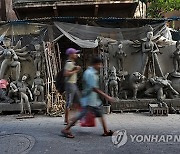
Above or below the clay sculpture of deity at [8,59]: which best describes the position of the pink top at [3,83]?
below

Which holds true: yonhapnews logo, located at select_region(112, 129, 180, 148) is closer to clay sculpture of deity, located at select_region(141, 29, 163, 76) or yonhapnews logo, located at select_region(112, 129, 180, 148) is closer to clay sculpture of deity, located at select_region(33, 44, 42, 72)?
clay sculpture of deity, located at select_region(141, 29, 163, 76)

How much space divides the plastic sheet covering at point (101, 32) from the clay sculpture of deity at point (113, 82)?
6.38ft

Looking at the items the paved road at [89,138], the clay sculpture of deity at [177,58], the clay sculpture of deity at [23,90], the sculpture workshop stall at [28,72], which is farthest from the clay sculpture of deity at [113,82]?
the clay sculpture of deity at [23,90]

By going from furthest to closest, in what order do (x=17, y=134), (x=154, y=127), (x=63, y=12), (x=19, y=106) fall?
(x=63, y=12)
(x=19, y=106)
(x=154, y=127)
(x=17, y=134)

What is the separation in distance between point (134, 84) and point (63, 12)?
6224mm

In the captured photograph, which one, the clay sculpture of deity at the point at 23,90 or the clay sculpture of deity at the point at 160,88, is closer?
the clay sculpture of deity at the point at 23,90

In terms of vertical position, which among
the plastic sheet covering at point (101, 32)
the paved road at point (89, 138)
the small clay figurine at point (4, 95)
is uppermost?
the plastic sheet covering at point (101, 32)

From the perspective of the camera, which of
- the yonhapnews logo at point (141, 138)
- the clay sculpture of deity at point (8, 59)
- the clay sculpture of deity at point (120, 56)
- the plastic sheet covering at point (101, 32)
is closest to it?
the yonhapnews logo at point (141, 138)

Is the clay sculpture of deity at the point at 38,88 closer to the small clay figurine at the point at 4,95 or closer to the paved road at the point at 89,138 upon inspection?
the small clay figurine at the point at 4,95

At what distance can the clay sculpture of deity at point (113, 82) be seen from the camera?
10000mm

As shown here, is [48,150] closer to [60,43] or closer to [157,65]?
[157,65]

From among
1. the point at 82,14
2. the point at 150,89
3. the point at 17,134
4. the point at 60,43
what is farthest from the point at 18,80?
the point at 82,14

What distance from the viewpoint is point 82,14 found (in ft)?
47.5

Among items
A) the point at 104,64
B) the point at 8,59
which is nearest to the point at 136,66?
the point at 104,64
